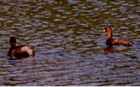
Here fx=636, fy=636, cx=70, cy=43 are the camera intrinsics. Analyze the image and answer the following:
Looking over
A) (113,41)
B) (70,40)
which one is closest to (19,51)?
(70,40)

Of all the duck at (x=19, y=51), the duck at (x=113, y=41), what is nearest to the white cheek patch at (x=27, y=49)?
the duck at (x=19, y=51)

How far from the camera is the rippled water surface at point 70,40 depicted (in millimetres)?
18766

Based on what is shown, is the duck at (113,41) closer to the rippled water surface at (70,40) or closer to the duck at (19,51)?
the rippled water surface at (70,40)

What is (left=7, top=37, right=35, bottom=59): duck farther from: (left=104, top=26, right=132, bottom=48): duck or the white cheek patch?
(left=104, top=26, right=132, bottom=48): duck

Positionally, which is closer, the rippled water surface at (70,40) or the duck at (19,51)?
the rippled water surface at (70,40)

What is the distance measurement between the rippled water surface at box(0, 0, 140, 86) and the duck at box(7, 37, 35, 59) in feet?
0.78

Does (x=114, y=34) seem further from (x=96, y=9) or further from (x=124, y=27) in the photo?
(x=96, y=9)

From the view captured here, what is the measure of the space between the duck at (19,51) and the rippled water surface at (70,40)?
0.78 ft

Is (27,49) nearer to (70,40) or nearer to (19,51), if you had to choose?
(19,51)

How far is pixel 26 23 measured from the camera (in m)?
28.9

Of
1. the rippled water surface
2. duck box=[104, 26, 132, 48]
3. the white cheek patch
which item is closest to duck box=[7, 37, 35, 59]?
the white cheek patch

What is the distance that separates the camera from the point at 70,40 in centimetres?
2441

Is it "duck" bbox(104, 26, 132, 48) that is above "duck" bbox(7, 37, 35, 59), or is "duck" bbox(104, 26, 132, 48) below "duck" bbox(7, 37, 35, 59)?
below

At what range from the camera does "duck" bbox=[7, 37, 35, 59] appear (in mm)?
22295
